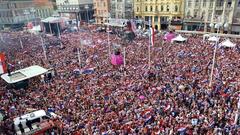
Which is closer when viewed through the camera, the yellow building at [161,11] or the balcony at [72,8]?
the yellow building at [161,11]

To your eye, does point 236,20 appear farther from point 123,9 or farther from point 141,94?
point 141,94

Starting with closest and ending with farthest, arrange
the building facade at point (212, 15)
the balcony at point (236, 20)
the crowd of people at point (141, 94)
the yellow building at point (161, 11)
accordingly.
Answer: the crowd of people at point (141, 94)
the balcony at point (236, 20)
the building facade at point (212, 15)
the yellow building at point (161, 11)

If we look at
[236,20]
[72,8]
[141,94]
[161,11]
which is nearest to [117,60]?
[141,94]

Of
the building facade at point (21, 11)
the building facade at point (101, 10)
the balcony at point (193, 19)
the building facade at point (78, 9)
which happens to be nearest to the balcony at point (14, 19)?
the building facade at point (21, 11)

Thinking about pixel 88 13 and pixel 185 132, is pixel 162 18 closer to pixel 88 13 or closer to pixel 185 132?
pixel 88 13

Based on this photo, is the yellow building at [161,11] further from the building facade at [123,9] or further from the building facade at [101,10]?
the building facade at [101,10]

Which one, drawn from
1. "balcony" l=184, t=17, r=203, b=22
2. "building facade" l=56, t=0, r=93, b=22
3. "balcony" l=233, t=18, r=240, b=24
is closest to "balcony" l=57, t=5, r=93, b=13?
"building facade" l=56, t=0, r=93, b=22

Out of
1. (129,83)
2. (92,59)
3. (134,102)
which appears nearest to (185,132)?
(134,102)
